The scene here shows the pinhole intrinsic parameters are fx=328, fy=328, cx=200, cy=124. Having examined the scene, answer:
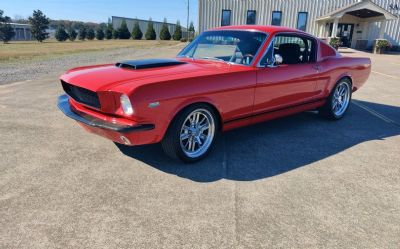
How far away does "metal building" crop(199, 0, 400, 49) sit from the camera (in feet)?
96.2

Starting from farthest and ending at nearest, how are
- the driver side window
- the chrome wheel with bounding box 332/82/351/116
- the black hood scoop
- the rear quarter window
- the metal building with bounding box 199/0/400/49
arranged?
1. the metal building with bounding box 199/0/400/49
2. the chrome wheel with bounding box 332/82/351/116
3. the rear quarter window
4. the driver side window
5. the black hood scoop

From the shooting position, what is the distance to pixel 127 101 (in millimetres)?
3258

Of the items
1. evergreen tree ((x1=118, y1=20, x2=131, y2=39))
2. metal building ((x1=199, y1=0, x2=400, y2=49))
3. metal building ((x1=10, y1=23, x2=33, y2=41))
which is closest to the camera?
metal building ((x1=199, y1=0, x2=400, y2=49))

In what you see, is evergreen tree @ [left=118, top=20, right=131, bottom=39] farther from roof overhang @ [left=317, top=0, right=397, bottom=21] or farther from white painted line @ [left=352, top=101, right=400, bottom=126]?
white painted line @ [left=352, top=101, right=400, bottom=126]

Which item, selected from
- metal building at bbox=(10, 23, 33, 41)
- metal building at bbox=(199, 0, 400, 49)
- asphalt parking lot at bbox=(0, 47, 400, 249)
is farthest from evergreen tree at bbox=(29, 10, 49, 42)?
asphalt parking lot at bbox=(0, 47, 400, 249)

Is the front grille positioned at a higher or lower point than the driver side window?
lower

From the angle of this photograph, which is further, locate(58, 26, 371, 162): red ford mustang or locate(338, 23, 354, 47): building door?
locate(338, 23, 354, 47): building door

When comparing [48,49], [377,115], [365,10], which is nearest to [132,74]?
[377,115]

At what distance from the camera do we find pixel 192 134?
3.88 metres

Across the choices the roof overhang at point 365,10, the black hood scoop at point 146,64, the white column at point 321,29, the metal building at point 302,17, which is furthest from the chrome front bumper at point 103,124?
the white column at point 321,29

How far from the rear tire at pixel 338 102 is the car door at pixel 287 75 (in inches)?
23.5

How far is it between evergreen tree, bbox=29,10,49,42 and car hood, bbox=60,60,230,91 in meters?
64.8

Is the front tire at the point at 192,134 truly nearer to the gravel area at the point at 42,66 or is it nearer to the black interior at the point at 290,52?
the black interior at the point at 290,52

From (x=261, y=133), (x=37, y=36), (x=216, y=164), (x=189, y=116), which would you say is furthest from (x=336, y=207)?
(x=37, y=36)
